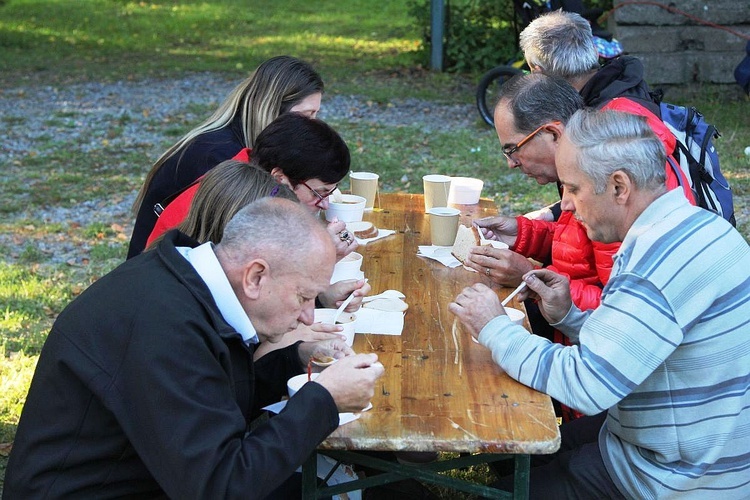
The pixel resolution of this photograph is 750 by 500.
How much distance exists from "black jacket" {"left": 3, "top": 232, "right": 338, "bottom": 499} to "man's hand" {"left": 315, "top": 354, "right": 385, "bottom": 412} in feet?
0.13

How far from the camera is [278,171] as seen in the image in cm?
326

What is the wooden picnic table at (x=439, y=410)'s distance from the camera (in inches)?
82.6

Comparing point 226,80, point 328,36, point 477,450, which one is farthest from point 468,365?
point 328,36

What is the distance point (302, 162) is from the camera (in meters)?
Result: 3.24

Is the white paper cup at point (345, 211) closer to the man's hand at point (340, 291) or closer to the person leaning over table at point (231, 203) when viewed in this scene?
the man's hand at point (340, 291)

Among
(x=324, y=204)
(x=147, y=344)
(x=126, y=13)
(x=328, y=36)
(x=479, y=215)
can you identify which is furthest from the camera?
(x=126, y=13)

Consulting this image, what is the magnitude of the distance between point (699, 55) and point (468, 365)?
29.0 feet

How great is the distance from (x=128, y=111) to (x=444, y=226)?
7810mm

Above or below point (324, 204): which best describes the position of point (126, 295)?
above

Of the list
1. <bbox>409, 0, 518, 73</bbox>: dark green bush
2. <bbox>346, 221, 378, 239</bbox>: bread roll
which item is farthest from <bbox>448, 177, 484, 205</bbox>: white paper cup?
<bbox>409, 0, 518, 73</bbox>: dark green bush

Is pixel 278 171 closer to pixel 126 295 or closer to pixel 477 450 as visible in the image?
pixel 126 295

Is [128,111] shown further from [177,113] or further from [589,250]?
[589,250]

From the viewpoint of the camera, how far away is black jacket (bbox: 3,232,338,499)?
1897 millimetres

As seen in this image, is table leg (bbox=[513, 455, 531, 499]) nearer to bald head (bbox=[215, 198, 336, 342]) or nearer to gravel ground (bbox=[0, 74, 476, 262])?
bald head (bbox=[215, 198, 336, 342])
